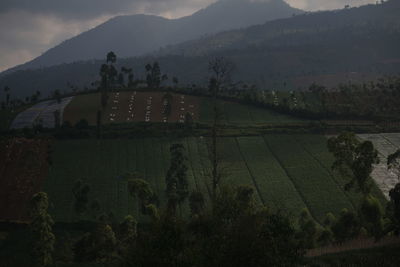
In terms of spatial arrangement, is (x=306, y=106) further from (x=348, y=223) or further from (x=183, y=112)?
Result: (x=348, y=223)

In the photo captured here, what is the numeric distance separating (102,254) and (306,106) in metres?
96.7

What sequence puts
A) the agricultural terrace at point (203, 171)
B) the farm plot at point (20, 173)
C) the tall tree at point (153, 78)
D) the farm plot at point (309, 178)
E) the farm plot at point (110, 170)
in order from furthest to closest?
the tall tree at point (153, 78), the farm plot at point (110, 170), the agricultural terrace at point (203, 171), the farm plot at point (20, 173), the farm plot at point (309, 178)

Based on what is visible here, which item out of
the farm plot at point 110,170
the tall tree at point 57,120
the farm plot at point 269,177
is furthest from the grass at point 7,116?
the farm plot at point 269,177

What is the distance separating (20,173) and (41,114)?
169ft

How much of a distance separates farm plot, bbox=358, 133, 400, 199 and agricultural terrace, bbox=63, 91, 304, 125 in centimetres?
2222

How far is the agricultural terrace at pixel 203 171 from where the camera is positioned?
7544 cm

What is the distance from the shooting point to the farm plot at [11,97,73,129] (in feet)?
409

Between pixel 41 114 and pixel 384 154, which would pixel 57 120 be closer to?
pixel 41 114

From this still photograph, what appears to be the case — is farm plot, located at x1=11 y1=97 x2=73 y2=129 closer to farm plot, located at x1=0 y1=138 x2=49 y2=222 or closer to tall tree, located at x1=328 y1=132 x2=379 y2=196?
farm plot, located at x1=0 y1=138 x2=49 y2=222

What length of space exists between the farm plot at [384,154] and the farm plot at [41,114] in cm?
7983

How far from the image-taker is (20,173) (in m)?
87.7

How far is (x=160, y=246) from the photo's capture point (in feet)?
87.8

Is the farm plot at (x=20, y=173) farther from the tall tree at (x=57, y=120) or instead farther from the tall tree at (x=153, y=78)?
the tall tree at (x=153, y=78)

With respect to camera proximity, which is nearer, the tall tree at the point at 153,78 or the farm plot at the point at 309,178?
the farm plot at the point at 309,178
